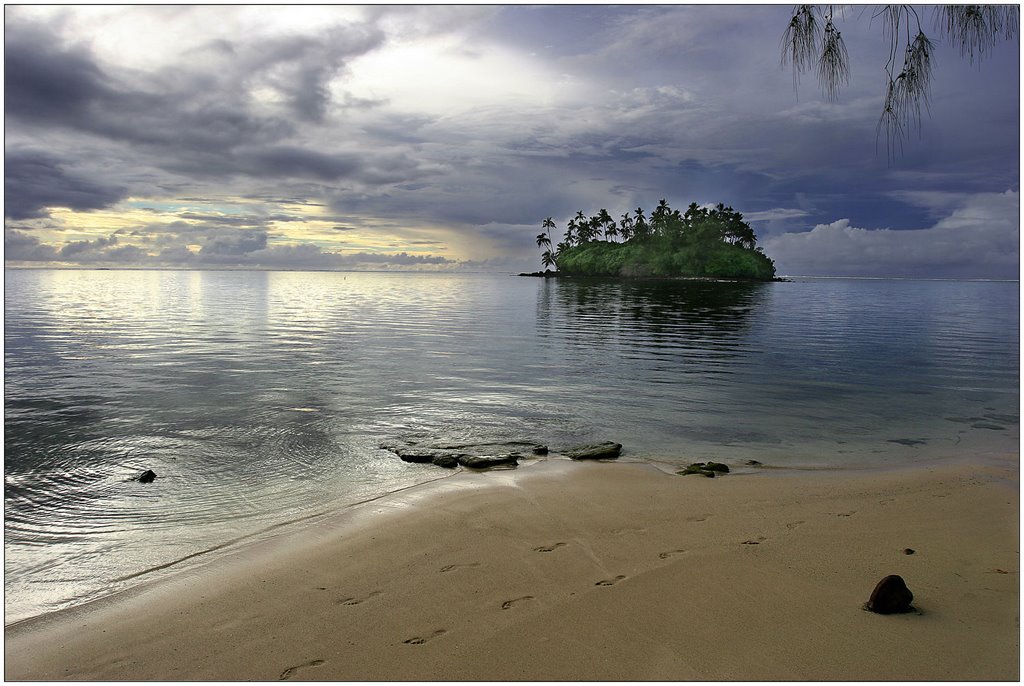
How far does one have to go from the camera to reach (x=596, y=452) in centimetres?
1162

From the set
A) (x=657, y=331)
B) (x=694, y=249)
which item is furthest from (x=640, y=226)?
(x=657, y=331)

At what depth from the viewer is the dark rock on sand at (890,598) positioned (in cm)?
538

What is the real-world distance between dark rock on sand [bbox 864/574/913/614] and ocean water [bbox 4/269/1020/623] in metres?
5.94

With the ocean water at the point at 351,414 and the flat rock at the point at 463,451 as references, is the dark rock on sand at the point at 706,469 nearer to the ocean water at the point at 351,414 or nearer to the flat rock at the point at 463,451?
the ocean water at the point at 351,414

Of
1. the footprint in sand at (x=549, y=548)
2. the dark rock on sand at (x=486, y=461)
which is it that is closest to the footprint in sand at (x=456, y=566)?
Answer: the footprint in sand at (x=549, y=548)

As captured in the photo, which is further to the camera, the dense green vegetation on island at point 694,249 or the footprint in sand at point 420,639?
the dense green vegetation on island at point 694,249

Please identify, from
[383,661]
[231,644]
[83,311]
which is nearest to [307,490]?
[231,644]

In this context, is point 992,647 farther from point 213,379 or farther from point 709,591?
point 213,379

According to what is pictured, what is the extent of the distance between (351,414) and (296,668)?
36.3ft

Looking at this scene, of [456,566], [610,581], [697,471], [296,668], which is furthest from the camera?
[697,471]

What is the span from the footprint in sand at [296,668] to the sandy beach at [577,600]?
16 millimetres

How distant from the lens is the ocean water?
28.3 ft

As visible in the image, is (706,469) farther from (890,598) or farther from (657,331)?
(657,331)

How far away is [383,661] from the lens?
4824 millimetres
